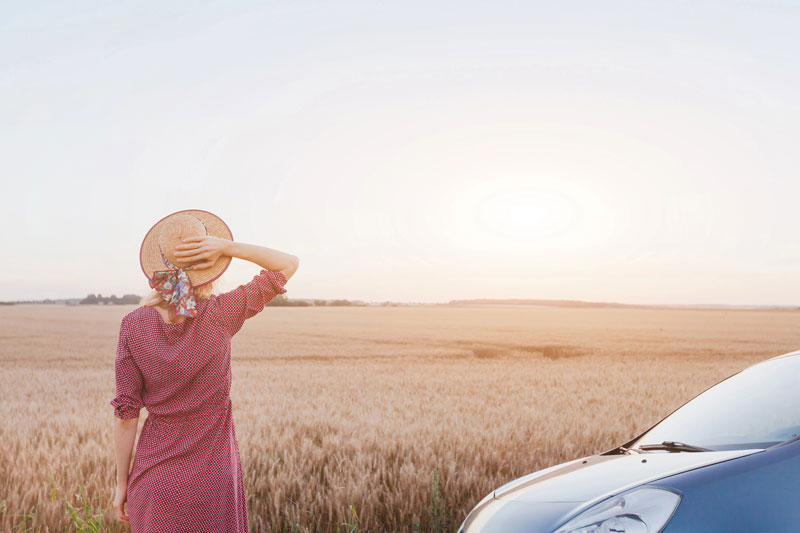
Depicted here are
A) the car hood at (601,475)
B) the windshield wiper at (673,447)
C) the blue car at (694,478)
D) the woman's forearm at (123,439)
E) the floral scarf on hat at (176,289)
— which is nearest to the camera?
the blue car at (694,478)

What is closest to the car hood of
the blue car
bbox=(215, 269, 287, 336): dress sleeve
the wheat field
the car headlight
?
the blue car

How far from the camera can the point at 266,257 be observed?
3547 millimetres

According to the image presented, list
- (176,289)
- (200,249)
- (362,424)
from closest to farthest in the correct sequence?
(176,289) < (200,249) < (362,424)

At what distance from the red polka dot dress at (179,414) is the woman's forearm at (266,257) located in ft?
0.92

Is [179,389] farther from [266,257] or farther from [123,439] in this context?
[266,257]

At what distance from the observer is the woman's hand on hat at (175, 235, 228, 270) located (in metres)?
3.27

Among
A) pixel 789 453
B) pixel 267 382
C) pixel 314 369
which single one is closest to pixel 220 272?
pixel 789 453

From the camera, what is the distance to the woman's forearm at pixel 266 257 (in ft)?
11.3

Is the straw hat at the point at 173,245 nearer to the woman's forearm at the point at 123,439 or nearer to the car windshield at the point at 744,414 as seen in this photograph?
the woman's forearm at the point at 123,439

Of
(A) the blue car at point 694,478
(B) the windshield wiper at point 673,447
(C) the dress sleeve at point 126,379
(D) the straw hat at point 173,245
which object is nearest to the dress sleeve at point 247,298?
(D) the straw hat at point 173,245

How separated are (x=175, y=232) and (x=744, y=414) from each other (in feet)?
10.2

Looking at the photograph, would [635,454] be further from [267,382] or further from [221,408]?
[267,382]

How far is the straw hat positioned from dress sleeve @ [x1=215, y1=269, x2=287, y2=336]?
0.45ft

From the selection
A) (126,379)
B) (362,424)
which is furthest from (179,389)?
(362,424)
